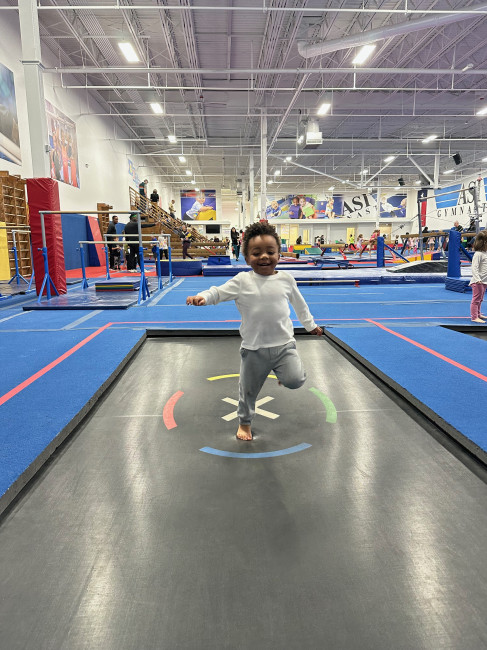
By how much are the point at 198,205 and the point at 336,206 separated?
40.9 ft

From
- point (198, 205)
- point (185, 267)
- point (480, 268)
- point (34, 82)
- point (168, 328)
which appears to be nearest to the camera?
point (168, 328)

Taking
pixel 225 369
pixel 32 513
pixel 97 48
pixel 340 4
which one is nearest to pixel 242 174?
pixel 97 48

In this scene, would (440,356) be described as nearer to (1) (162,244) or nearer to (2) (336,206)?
(1) (162,244)

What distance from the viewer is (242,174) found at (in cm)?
3175

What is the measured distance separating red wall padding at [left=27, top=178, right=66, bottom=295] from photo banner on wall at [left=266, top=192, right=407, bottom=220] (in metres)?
29.0

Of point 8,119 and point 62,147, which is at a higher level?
point 62,147

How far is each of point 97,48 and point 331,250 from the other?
20.0 metres

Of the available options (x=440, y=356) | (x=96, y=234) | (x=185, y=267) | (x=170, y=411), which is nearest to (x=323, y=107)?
(x=185, y=267)

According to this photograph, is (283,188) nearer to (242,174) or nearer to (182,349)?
(242,174)

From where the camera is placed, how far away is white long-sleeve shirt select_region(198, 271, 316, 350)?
7.63 ft

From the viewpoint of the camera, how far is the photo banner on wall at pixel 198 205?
34.8 meters

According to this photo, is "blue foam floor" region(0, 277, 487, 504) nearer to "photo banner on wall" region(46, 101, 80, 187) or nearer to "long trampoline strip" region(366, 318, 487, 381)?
"long trampoline strip" region(366, 318, 487, 381)

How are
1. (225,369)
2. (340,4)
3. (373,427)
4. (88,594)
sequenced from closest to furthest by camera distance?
(88,594) < (373,427) < (225,369) < (340,4)

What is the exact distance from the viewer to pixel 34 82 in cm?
773
